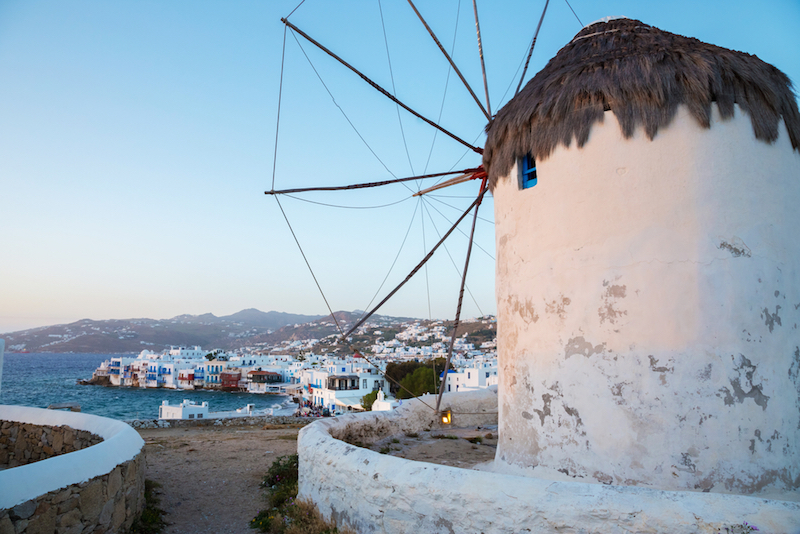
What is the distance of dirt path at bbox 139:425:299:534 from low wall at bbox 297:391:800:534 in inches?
46.5

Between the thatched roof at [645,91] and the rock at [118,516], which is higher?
the thatched roof at [645,91]

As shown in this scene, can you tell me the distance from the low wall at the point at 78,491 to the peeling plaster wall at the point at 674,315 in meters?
4.14

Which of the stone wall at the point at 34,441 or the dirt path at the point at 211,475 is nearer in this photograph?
the dirt path at the point at 211,475

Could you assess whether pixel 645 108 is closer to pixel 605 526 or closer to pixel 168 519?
pixel 605 526

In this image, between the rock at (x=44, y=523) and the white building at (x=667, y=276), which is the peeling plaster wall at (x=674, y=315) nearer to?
the white building at (x=667, y=276)

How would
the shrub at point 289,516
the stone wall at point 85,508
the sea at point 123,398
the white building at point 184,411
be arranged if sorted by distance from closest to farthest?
the stone wall at point 85,508, the shrub at point 289,516, the white building at point 184,411, the sea at point 123,398

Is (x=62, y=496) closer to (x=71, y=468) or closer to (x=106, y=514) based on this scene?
(x=71, y=468)

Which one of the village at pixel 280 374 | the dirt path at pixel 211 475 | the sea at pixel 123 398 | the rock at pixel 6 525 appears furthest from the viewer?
the sea at pixel 123 398

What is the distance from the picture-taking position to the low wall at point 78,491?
3.79 m

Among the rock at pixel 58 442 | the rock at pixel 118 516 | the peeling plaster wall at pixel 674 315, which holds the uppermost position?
the peeling plaster wall at pixel 674 315

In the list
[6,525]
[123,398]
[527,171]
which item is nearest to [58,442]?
[6,525]

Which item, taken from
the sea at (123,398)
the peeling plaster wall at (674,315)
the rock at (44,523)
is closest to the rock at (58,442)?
the rock at (44,523)

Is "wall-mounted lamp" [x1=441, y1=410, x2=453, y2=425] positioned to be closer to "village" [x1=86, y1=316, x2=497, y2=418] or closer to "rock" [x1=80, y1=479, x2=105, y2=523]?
"rock" [x1=80, y1=479, x2=105, y2=523]

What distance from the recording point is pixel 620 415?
4.36m
